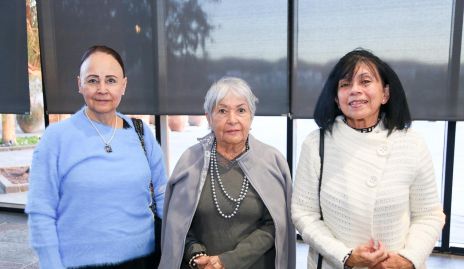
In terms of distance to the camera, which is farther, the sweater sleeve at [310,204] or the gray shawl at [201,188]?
the gray shawl at [201,188]

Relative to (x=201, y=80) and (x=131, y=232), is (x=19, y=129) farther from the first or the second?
(x=131, y=232)

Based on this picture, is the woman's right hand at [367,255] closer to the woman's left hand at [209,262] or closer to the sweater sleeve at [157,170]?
the woman's left hand at [209,262]

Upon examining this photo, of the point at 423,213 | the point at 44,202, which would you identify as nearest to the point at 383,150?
the point at 423,213

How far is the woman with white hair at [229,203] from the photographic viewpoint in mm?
1476

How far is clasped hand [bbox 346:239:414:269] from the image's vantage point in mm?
1246

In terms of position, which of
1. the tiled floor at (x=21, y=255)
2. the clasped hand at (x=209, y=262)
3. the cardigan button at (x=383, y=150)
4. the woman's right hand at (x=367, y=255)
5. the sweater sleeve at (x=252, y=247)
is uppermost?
the cardigan button at (x=383, y=150)

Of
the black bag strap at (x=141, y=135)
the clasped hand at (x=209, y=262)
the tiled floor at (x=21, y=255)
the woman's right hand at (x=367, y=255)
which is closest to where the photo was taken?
the woman's right hand at (x=367, y=255)

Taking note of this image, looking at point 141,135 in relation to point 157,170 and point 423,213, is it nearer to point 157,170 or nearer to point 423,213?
point 157,170

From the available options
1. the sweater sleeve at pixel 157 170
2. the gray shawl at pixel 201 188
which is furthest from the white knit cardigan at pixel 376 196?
the sweater sleeve at pixel 157 170

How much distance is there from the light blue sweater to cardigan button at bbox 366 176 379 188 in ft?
2.86

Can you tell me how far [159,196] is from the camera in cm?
166

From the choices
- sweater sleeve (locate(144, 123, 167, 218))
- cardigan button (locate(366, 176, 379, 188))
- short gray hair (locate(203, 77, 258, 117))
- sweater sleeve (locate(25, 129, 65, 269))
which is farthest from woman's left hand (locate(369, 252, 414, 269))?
sweater sleeve (locate(25, 129, 65, 269))

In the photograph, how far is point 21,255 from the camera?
3.18m

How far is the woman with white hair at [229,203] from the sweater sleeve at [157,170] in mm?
113
